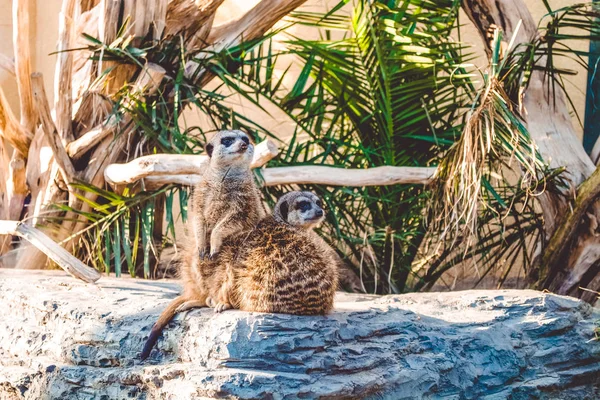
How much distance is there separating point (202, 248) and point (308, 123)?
1.96m

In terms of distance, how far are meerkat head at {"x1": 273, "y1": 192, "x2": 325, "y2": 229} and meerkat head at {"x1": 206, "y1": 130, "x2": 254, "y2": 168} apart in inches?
9.5

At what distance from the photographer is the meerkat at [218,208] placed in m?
2.82

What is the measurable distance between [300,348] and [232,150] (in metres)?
0.83

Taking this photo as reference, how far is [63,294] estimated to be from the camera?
10.4 ft

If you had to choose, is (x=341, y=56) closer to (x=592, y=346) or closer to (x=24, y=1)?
(x=24, y=1)

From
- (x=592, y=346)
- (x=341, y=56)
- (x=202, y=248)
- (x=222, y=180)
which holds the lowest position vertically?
(x=592, y=346)

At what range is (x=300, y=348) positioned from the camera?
2461 millimetres

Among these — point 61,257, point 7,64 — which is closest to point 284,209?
point 61,257

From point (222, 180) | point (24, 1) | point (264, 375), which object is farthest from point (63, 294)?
point (24, 1)

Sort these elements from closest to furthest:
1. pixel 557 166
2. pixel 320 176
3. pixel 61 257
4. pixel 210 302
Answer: pixel 210 302
pixel 61 257
pixel 320 176
pixel 557 166

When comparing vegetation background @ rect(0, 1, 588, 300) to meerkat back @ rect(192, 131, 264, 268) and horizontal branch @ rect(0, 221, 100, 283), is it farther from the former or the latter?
meerkat back @ rect(192, 131, 264, 268)

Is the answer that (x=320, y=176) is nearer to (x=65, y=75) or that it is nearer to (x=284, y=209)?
(x=284, y=209)

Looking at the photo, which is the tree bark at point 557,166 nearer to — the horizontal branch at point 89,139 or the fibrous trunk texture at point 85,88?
the fibrous trunk texture at point 85,88

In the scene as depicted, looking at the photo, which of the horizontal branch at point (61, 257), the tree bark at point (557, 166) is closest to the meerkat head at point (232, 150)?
the horizontal branch at point (61, 257)
